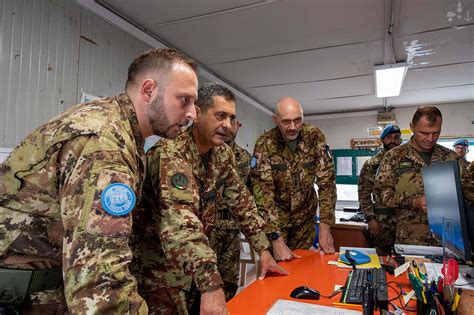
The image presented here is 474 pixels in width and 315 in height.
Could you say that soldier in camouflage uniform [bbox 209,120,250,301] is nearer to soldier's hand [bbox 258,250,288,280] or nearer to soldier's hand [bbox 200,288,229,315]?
soldier's hand [bbox 258,250,288,280]

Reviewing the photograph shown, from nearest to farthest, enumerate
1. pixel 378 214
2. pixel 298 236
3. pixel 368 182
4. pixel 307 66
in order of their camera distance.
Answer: pixel 298 236 < pixel 378 214 < pixel 368 182 < pixel 307 66

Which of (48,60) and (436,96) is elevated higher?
(436,96)

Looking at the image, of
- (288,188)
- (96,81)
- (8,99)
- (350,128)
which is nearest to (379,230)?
(288,188)

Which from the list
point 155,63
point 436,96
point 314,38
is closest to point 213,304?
point 155,63

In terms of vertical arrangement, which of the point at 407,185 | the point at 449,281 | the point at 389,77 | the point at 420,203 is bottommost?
the point at 449,281

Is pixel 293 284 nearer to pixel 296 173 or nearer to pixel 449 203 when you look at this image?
pixel 449 203

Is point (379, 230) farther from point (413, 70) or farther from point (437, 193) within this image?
point (413, 70)

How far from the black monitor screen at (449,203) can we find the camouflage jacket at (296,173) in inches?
28.3

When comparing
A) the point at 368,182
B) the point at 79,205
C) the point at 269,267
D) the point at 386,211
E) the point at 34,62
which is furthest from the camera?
the point at 368,182

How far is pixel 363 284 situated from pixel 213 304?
0.56 meters

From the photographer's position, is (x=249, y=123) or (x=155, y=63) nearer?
(x=155, y=63)

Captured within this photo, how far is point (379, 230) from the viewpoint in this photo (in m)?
2.86

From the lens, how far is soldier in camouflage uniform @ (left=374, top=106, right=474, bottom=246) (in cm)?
213

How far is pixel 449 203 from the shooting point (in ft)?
3.76
